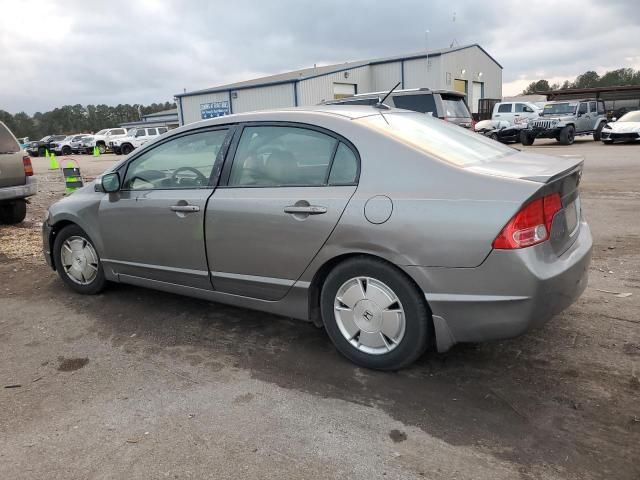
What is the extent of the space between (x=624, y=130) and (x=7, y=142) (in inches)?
820

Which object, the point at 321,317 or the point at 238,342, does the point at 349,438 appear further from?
the point at 238,342

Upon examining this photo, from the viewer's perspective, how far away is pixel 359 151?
3.12 metres

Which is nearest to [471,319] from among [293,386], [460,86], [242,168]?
[293,386]

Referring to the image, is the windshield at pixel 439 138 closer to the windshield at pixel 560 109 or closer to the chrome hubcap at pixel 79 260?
the chrome hubcap at pixel 79 260

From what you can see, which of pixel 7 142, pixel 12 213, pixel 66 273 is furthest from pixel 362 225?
pixel 12 213

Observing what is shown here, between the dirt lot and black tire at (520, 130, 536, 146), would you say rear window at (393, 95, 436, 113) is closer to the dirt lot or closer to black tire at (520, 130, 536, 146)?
black tire at (520, 130, 536, 146)

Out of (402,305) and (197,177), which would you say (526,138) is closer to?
(197,177)

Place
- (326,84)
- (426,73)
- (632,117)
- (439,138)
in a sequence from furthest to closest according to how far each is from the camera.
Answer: (426,73)
(326,84)
(632,117)
(439,138)

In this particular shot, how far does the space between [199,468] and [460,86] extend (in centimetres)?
3849

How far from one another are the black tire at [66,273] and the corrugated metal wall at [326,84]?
26.0 meters

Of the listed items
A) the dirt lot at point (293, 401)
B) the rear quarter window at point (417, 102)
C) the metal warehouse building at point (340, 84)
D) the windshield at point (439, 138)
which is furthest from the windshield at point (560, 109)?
the windshield at point (439, 138)

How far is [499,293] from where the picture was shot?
270cm

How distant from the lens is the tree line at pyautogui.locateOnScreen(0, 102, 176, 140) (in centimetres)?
10588

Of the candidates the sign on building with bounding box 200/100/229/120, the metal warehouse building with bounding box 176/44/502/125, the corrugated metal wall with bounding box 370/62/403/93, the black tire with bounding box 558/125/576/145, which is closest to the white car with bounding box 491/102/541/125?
the black tire with bounding box 558/125/576/145
